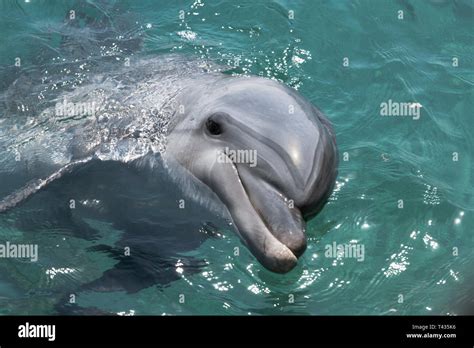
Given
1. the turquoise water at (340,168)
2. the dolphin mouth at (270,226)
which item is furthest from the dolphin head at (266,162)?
the turquoise water at (340,168)

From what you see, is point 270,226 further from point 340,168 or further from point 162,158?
point 340,168

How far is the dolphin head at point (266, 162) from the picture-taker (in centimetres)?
729

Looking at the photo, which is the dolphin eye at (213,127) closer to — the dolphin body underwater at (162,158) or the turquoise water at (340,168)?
the dolphin body underwater at (162,158)

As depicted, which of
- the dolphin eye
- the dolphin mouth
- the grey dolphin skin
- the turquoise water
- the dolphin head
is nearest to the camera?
the dolphin mouth

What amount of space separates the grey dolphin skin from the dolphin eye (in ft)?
0.04

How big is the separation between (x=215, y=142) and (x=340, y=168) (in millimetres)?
2737

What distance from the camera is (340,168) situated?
10289 millimetres

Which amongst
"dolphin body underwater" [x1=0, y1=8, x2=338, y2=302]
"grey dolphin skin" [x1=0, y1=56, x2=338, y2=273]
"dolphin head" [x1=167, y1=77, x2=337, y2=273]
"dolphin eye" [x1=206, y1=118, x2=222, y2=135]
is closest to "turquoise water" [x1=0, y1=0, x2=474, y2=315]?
"dolphin body underwater" [x1=0, y1=8, x2=338, y2=302]

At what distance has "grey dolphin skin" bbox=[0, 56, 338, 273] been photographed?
7453mm

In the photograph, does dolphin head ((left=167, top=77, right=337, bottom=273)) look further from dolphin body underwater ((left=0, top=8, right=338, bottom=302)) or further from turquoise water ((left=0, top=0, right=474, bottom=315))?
turquoise water ((left=0, top=0, right=474, bottom=315))

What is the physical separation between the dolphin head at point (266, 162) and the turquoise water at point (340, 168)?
636 mm

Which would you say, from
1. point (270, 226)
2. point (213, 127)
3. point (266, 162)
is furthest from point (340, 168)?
point (270, 226)
